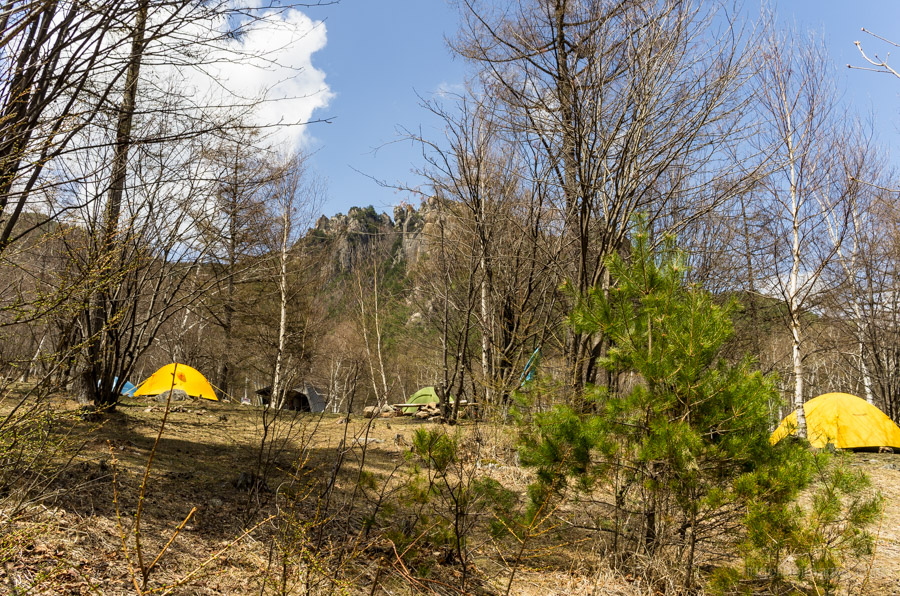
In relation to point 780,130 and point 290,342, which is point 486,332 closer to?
point 780,130

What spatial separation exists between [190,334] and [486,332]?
16.0 metres

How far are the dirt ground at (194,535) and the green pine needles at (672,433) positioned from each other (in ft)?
1.48

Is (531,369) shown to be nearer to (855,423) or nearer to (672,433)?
(672,433)

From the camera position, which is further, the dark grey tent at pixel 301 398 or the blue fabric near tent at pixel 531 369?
the dark grey tent at pixel 301 398

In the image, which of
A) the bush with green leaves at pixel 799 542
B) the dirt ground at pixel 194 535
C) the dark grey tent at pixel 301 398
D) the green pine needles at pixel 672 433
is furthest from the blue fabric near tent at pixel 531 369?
the dark grey tent at pixel 301 398

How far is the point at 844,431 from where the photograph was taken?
10.2m

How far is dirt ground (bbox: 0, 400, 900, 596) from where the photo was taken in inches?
116

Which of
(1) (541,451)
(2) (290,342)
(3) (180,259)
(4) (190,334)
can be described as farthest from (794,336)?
(4) (190,334)

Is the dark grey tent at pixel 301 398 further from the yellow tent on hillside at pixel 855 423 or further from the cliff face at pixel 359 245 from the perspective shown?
the yellow tent on hillside at pixel 855 423

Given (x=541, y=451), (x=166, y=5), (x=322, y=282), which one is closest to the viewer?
(x=166, y=5)

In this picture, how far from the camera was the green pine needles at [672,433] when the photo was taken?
→ 3.34 m

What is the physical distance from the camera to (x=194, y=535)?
3.86 metres

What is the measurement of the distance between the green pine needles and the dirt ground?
17.8 inches

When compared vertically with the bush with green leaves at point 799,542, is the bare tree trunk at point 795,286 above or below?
above
